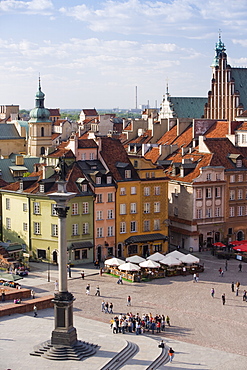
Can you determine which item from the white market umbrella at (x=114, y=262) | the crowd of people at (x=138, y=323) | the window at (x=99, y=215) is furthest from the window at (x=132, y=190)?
the crowd of people at (x=138, y=323)

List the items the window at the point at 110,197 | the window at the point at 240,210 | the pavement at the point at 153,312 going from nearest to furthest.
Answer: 1. the pavement at the point at 153,312
2. the window at the point at 110,197
3. the window at the point at 240,210

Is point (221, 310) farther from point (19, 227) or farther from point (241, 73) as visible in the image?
point (241, 73)

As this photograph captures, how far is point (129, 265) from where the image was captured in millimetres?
73375

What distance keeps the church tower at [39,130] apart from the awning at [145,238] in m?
42.6

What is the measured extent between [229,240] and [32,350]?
156 ft

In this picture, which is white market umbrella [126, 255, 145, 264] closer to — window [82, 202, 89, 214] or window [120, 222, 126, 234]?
window [120, 222, 126, 234]

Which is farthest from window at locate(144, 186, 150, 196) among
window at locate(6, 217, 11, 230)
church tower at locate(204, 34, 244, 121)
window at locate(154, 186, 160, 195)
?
church tower at locate(204, 34, 244, 121)

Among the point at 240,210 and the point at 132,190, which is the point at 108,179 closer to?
the point at 132,190

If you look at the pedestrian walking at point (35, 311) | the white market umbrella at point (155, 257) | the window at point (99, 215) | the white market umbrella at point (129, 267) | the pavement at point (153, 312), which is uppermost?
the window at point (99, 215)

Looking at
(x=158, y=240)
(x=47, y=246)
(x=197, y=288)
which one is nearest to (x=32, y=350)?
(x=197, y=288)

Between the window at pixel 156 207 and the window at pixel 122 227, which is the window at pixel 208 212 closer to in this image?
the window at pixel 156 207

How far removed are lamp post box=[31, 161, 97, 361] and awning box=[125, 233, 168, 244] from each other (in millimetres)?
33531

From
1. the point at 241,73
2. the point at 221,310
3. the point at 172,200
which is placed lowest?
the point at 221,310

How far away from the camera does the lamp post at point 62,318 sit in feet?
159
